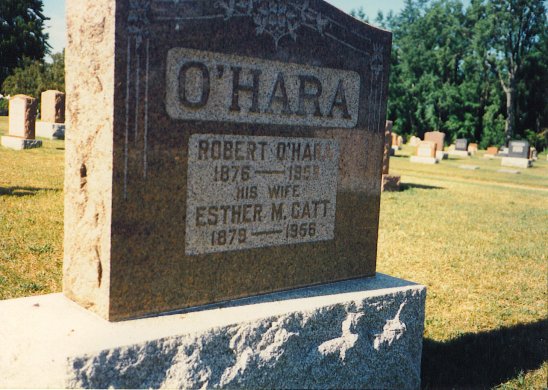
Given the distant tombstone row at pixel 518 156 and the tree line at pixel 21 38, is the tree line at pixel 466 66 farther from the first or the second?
the distant tombstone row at pixel 518 156

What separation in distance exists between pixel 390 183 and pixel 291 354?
10658 mm

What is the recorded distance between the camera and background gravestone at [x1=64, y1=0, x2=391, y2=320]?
243 cm

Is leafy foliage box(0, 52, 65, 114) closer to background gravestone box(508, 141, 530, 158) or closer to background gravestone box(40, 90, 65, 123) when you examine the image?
background gravestone box(40, 90, 65, 123)

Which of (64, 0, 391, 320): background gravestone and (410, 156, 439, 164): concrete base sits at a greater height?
(64, 0, 391, 320): background gravestone

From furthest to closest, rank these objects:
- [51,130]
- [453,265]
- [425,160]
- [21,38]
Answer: [21,38] < [425,160] < [51,130] < [453,265]

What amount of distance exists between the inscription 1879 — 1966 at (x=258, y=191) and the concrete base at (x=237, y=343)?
13.1 inches

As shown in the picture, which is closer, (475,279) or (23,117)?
(475,279)

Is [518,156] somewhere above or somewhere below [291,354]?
above

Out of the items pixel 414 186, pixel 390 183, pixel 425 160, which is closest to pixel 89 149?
pixel 390 183

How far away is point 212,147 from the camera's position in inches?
107

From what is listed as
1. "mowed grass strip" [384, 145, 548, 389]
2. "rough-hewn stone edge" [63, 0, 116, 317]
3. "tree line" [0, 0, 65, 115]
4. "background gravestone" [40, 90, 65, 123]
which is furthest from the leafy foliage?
"rough-hewn stone edge" [63, 0, 116, 317]

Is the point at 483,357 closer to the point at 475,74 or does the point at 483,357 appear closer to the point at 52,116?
the point at 52,116

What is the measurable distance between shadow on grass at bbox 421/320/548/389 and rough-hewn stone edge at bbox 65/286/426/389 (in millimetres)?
362

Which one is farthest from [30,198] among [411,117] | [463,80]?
[463,80]
